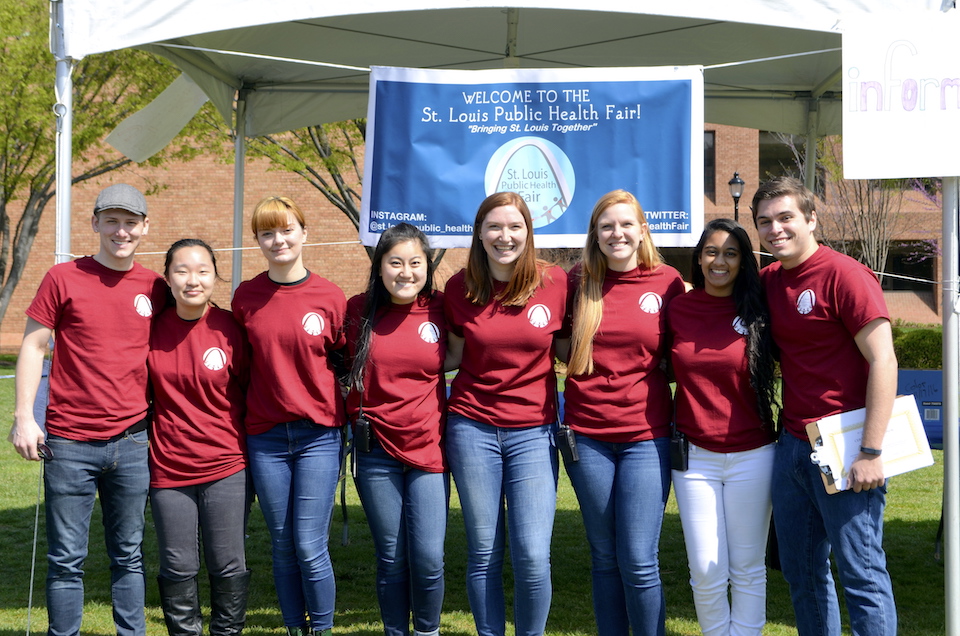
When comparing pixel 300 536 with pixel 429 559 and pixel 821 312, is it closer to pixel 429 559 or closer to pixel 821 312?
pixel 429 559

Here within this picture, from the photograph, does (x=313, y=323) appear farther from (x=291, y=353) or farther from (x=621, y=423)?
(x=621, y=423)

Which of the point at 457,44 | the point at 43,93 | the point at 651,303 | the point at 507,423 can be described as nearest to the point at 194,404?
the point at 507,423

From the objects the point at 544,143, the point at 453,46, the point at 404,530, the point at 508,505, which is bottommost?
the point at 404,530

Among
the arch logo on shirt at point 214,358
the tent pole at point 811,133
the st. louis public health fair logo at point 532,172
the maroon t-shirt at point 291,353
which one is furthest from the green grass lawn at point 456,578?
the tent pole at point 811,133

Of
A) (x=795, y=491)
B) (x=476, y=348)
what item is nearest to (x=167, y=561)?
(x=476, y=348)

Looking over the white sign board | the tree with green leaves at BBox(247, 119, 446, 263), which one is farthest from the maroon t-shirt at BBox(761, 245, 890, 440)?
the tree with green leaves at BBox(247, 119, 446, 263)

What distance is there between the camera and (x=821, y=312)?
2.96 m

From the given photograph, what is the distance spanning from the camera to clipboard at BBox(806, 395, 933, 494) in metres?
2.89

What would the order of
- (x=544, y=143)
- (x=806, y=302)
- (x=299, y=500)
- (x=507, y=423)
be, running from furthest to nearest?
(x=544, y=143) < (x=299, y=500) < (x=507, y=423) < (x=806, y=302)

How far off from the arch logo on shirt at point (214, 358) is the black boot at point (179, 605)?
82 centimetres

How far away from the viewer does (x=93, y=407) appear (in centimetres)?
325

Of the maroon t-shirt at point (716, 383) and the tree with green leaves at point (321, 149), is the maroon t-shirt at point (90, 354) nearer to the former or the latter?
the maroon t-shirt at point (716, 383)

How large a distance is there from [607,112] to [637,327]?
1.31m

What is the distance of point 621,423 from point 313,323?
1.21 meters
